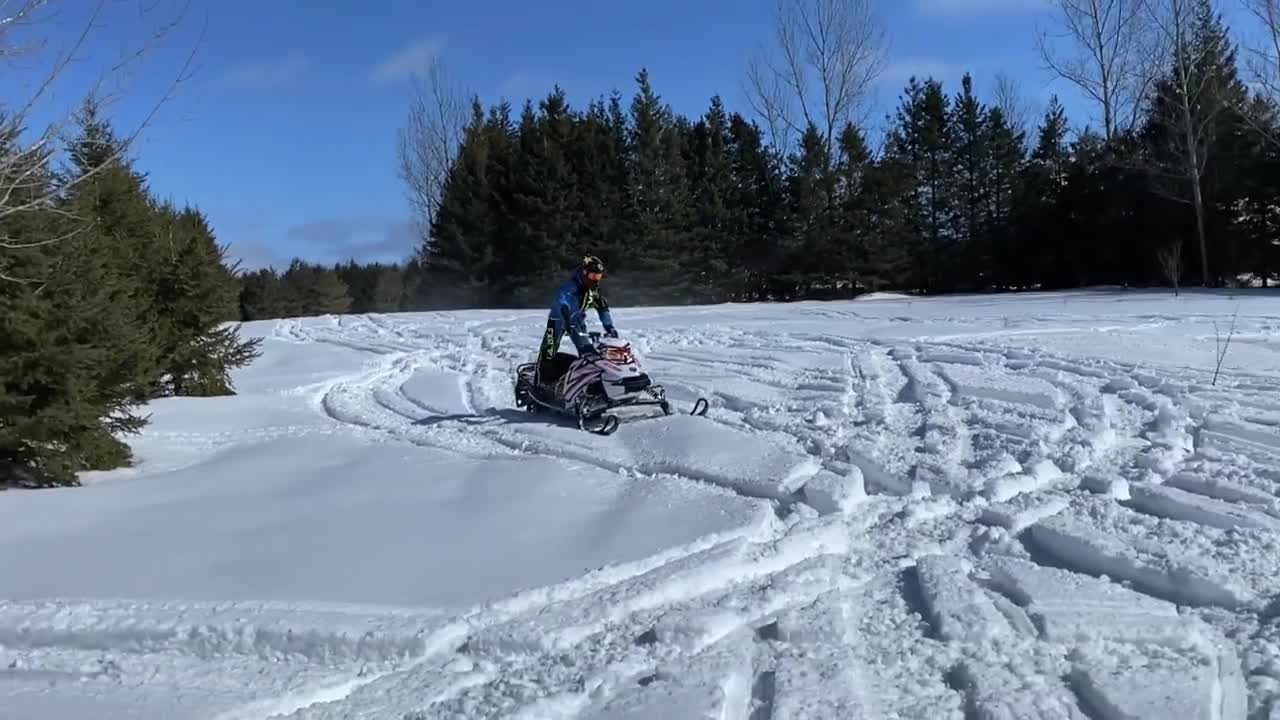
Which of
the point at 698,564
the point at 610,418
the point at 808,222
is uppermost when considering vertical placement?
the point at 808,222

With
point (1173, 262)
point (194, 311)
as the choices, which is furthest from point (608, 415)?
point (1173, 262)

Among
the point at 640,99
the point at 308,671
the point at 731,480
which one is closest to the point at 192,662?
the point at 308,671

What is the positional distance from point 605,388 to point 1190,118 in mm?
26616

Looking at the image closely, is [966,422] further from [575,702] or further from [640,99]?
[640,99]

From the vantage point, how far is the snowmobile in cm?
958

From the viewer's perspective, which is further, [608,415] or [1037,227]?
[1037,227]

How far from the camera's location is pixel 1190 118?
2892cm

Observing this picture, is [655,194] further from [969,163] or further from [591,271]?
[591,271]

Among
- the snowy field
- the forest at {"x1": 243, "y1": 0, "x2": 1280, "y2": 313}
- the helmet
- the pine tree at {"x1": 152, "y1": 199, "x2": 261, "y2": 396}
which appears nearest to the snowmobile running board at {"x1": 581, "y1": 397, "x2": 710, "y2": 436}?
the snowy field

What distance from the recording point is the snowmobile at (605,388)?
31.4 feet

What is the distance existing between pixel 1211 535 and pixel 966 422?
367 cm

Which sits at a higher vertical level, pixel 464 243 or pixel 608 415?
pixel 464 243

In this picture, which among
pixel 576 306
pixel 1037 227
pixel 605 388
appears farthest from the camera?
pixel 1037 227

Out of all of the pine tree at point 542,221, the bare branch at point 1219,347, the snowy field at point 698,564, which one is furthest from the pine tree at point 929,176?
the snowy field at point 698,564
